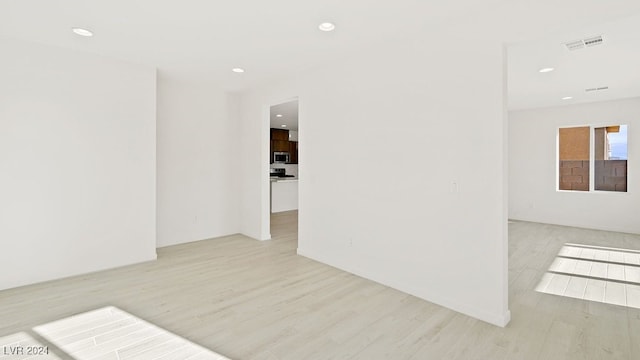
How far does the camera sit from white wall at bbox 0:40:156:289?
3.19 m

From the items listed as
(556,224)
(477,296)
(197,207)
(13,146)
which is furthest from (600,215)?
(13,146)

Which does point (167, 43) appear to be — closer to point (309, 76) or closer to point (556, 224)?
point (309, 76)

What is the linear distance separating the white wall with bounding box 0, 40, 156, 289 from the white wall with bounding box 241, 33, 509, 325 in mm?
2138

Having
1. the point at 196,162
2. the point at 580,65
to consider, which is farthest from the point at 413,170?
the point at 196,162

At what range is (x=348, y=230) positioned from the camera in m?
3.71

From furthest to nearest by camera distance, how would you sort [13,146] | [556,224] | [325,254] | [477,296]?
[556,224] < [325,254] < [13,146] < [477,296]

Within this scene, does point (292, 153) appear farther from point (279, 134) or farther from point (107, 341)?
point (107, 341)

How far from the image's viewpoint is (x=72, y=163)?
11.6 feet

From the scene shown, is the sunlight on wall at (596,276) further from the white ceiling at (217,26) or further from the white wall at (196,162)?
the white wall at (196,162)

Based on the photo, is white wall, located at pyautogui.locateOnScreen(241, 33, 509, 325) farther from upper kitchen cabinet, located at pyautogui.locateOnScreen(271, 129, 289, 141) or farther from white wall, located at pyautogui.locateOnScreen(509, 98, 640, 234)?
upper kitchen cabinet, located at pyautogui.locateOnScreen(271, 129, 289, 141)

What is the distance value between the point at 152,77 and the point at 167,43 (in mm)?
1001

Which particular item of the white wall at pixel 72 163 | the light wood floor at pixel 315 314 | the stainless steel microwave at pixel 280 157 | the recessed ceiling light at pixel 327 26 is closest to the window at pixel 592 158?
the light wood floor at pixel 315 314

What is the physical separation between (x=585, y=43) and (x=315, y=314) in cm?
377

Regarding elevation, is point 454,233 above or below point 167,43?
below
